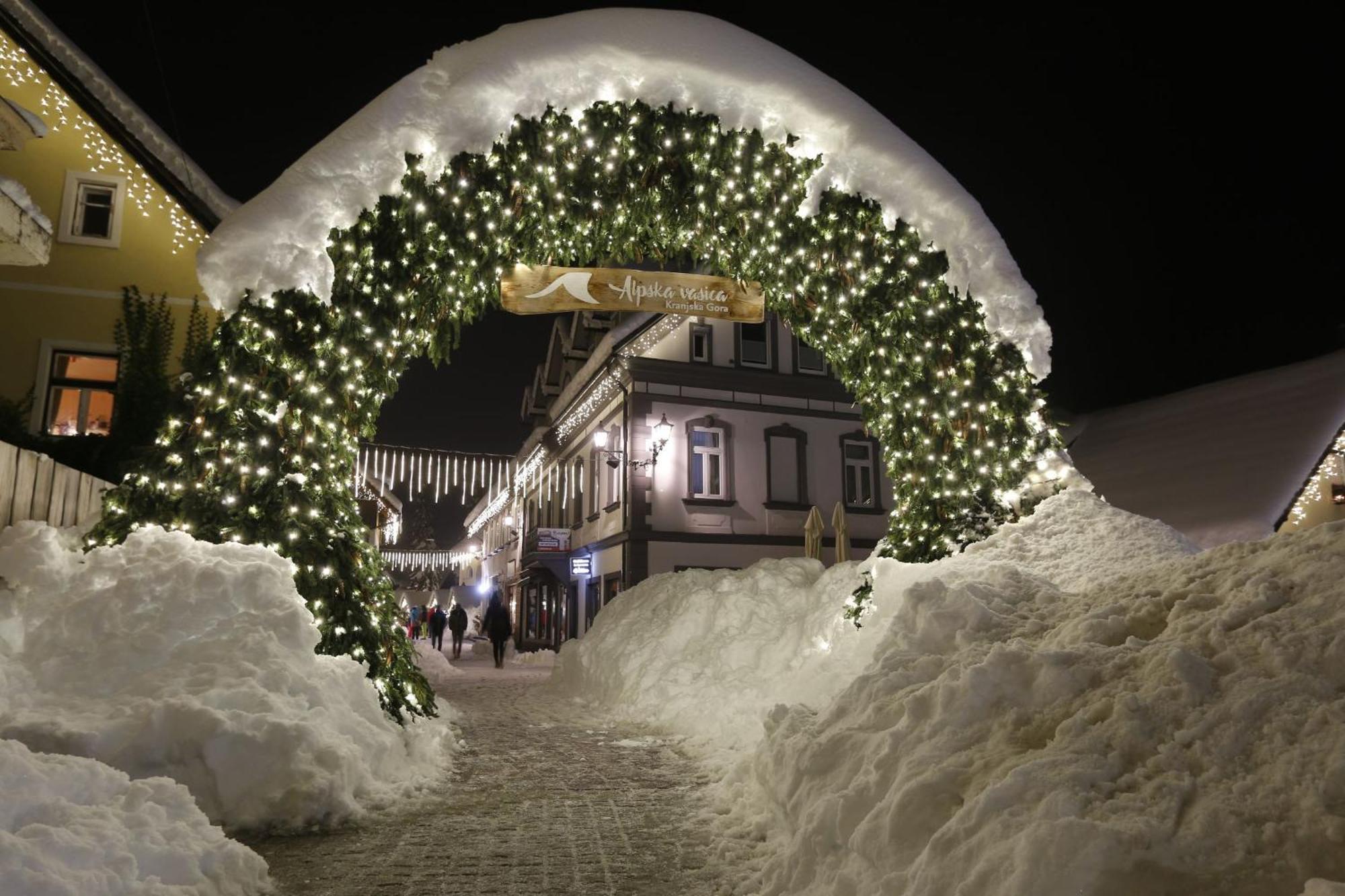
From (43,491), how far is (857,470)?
19321 millimetres

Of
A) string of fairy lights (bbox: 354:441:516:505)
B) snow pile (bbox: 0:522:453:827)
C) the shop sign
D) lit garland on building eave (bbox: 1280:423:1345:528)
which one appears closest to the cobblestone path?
snow pile (bbox: 0:522:453:827)

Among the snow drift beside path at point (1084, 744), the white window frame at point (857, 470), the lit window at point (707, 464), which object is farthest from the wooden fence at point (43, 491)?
the white window frame at point (857, 470)

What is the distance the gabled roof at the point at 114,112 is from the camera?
1122cm

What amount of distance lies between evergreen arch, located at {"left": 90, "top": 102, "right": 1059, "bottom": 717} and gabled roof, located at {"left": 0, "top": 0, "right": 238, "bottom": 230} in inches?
264

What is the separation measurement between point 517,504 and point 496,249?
3090cm

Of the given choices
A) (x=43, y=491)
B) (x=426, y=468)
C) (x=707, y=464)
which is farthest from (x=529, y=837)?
(x=426, y=468)

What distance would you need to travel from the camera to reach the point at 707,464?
835 inches

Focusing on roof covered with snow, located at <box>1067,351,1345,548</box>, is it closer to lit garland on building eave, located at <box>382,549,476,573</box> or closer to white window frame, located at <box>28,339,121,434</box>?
white window frame, located at <box>28,339,121,434</box>

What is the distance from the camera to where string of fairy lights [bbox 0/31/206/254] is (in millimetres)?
11438

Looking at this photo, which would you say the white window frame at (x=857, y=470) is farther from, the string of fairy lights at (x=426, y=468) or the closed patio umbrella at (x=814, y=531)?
the string of fairy lights at (x=426, y=468)

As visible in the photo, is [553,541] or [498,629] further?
[553,541]

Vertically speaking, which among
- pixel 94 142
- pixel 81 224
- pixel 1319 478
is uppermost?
pixel 94 142

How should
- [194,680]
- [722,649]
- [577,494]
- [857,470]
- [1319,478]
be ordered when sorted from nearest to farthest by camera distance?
[194,680], [722,649], [1319,478], [857,470], [577,494]

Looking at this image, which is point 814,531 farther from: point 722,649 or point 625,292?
point 625,292
